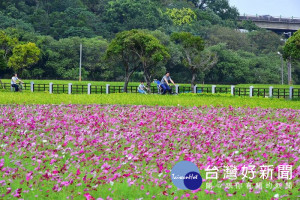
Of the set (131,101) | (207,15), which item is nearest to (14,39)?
(131,101)

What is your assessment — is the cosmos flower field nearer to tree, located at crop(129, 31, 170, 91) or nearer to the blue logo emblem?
the blue logo emblem

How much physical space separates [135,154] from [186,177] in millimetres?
2802

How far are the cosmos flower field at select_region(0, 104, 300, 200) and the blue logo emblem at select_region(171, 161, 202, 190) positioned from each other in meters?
0.10

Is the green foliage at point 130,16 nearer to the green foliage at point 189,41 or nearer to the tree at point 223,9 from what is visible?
the tree at point 223,9

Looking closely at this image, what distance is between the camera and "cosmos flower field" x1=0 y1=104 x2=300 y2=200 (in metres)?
7.91

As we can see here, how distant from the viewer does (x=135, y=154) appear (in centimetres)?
1087

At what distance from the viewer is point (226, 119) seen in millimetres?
17125

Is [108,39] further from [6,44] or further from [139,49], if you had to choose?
[139,49]

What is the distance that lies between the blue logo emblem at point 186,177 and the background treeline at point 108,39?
48549 millimetres

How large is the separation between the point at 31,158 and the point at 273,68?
70678 mm

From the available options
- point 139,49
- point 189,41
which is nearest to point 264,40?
point 189,41

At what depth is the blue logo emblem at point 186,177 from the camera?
7.92 meters

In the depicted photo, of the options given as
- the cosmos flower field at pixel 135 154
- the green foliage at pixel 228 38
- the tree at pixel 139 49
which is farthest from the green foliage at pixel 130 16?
the cosmos flower field at pixel 135 154

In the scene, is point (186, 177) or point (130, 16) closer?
point (186, 177)
